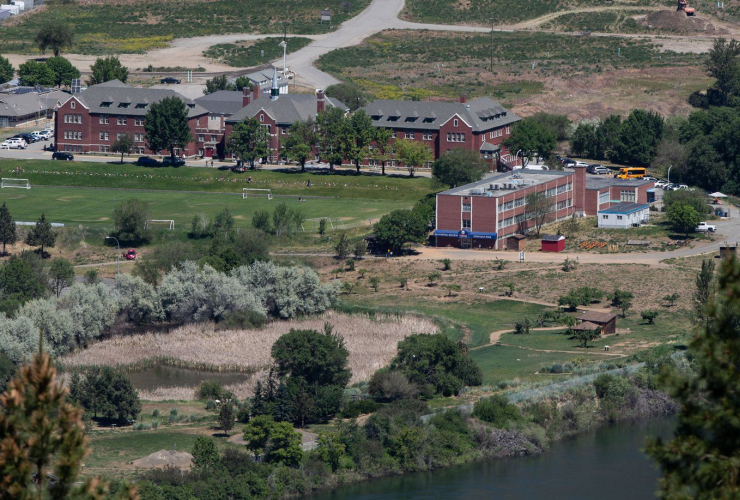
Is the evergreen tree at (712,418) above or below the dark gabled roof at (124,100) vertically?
below

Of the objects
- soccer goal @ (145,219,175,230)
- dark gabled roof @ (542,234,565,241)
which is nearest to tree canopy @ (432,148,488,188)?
dark gabled roof @ (542,234,565,241)

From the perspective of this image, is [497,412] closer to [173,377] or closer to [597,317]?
[597,317]

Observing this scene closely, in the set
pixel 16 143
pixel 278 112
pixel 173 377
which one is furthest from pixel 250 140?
pixel 173 377

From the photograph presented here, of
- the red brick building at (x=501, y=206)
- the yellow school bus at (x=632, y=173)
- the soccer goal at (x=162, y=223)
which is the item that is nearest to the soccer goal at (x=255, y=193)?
the soccer goal at (x=162, y=223)

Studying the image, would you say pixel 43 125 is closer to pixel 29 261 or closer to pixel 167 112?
pixel 167 112

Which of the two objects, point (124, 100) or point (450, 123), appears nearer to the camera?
point (450, 123)

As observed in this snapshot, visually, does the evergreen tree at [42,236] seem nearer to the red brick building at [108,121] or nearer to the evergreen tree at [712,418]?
the red brick building at [108,121]

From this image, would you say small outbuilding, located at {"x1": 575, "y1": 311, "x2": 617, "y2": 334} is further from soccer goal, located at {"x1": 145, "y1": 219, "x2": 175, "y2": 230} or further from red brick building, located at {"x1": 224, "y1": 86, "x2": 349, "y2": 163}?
red brick building, located at {"x1": 224, "y1": 86, "x2": 349, "y2": 163}
